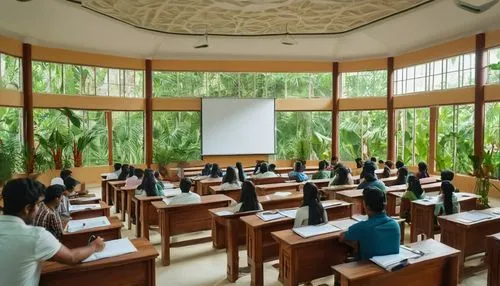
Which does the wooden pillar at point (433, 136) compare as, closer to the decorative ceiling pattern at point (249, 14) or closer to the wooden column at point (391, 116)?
the wooden column at point (391, 116)

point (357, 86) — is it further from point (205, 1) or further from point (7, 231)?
point (7, 231)

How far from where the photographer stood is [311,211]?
138 inches

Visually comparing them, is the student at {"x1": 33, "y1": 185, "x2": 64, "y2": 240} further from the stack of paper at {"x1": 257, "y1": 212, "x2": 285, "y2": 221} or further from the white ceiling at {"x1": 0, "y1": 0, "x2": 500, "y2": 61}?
the white ceiling at {"x1": 0, "y1": 0, "x2": 500, "y2": 61}

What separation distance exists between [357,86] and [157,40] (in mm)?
7259

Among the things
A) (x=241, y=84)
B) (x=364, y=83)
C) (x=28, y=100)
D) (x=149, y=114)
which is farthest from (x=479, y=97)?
(x=28, y=100)

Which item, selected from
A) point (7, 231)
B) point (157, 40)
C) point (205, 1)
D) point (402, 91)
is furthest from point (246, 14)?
point (7, 231)

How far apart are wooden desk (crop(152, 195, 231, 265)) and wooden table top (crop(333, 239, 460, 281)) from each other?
2724mm

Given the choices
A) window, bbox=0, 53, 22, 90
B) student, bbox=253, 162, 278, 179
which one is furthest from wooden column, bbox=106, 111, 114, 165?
student, bbox=253, 162, 278, 179

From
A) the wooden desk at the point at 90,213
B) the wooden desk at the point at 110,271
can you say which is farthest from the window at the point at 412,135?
the wooden desk at the point at 110,271

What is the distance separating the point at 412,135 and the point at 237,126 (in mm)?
5819

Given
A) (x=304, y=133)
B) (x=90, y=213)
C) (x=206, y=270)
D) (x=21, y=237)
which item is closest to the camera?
(x=21, y=237)

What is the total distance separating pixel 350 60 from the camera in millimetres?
12953

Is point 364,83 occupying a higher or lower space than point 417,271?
higher

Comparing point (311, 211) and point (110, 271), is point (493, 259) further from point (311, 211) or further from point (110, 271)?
point (110, 271)
